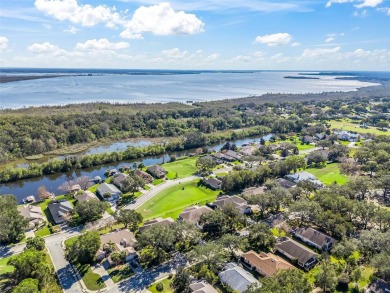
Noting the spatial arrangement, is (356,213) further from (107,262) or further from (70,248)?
(70,248)

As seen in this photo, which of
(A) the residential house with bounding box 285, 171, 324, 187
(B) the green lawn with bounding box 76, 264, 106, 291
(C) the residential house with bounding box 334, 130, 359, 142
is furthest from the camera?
(C) the residential house with bounding box 334, 130, 359, 142

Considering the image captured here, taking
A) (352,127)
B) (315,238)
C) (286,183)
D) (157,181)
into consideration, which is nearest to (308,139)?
(352,127)

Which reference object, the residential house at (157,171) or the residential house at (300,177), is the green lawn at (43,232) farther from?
the residential house at (300,177)

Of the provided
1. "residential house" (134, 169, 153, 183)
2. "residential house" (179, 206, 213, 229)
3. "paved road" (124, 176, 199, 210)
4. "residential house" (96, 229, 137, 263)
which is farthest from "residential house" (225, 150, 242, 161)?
"residential house" (96, 229, 137, 263)

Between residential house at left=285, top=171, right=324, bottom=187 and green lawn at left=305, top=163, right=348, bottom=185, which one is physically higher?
residential house at left=285, top=171, right=324, bottom=187

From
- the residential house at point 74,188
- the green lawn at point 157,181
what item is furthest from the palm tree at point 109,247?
the green lawn at point 157,181

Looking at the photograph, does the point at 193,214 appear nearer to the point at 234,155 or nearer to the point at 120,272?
the point at 120,272

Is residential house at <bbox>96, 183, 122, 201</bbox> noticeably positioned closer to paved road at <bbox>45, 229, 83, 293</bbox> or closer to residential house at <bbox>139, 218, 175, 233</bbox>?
paved road at <bbox>45, 229, 83, 293</bbox>
